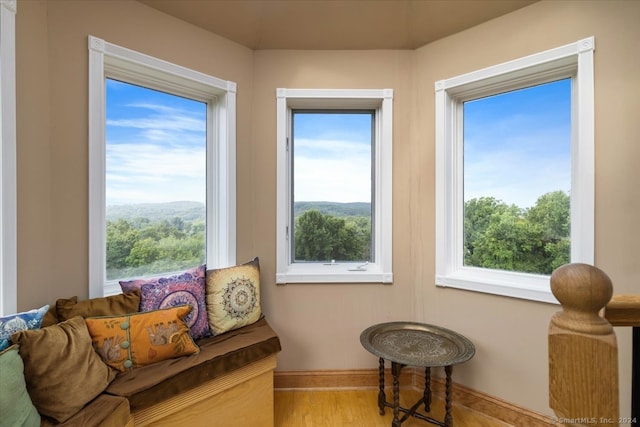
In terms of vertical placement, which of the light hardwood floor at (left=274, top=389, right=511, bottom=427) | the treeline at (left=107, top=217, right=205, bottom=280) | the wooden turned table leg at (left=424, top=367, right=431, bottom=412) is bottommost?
the light hardwood floor at (left=274, top=389, right=511, bottom=427)

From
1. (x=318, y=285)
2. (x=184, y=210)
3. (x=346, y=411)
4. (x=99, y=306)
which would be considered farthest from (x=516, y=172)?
(x=99, y=306)

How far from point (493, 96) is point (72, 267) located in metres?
2.77

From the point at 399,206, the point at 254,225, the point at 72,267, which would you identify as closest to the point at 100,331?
the point at 72,267

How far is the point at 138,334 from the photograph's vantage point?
4.52 feet

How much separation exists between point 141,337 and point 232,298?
1.75 ft

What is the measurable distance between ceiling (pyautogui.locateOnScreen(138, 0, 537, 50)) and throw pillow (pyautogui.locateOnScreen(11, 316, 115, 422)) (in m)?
1.85

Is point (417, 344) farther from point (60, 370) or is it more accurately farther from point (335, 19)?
point (335, 19)

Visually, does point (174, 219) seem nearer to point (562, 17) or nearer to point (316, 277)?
point (316, 277)

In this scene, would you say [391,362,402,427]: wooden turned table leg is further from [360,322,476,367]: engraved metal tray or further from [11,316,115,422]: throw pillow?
[11,316,115,422]: throw pillow

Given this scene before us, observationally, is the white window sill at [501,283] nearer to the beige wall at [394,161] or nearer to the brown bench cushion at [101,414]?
the beige wall at [394,161]

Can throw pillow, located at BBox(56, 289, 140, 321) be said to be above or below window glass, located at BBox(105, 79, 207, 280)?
below

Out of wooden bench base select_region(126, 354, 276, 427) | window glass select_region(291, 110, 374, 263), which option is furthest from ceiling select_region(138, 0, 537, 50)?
wooden bench base select_region(126, 354, 276, 427)

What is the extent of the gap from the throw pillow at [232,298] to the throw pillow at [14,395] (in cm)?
84

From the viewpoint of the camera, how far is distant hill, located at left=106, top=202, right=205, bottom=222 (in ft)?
5.85
